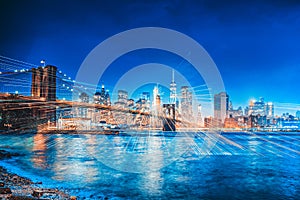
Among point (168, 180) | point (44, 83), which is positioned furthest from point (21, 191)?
point (44, 83)

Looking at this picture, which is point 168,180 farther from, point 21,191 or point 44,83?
point 44,83

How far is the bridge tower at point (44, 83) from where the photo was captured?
36719mm

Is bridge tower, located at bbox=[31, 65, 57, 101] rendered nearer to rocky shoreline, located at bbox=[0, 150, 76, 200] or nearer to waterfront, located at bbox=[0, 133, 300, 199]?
waterfront, located at bbox=[0, 133, 300, 199]

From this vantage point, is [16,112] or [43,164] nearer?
[43,164]

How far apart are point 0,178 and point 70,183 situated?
2.53 m

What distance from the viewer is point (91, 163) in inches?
606

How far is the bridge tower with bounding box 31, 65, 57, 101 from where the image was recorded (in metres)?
36.7

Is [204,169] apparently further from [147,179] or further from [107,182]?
[107,182]

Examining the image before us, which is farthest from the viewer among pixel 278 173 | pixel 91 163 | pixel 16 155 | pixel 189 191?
pixel 16 155

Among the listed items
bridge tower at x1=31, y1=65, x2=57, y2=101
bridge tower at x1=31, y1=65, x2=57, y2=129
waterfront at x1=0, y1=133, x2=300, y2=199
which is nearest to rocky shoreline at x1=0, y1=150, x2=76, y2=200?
waterfront at x1=0, y1=133, x2=300, y2=199

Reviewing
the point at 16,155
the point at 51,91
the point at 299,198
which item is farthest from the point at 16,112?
the point at 299,198

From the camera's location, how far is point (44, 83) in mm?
37000

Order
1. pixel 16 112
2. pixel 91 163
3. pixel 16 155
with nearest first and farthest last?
1. pixel 91 163
2. pixel 16 155
3. pixel 16 112

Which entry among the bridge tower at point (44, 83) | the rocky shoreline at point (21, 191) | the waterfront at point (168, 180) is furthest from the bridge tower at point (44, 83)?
the rocky shoreline at point (21, 191)
